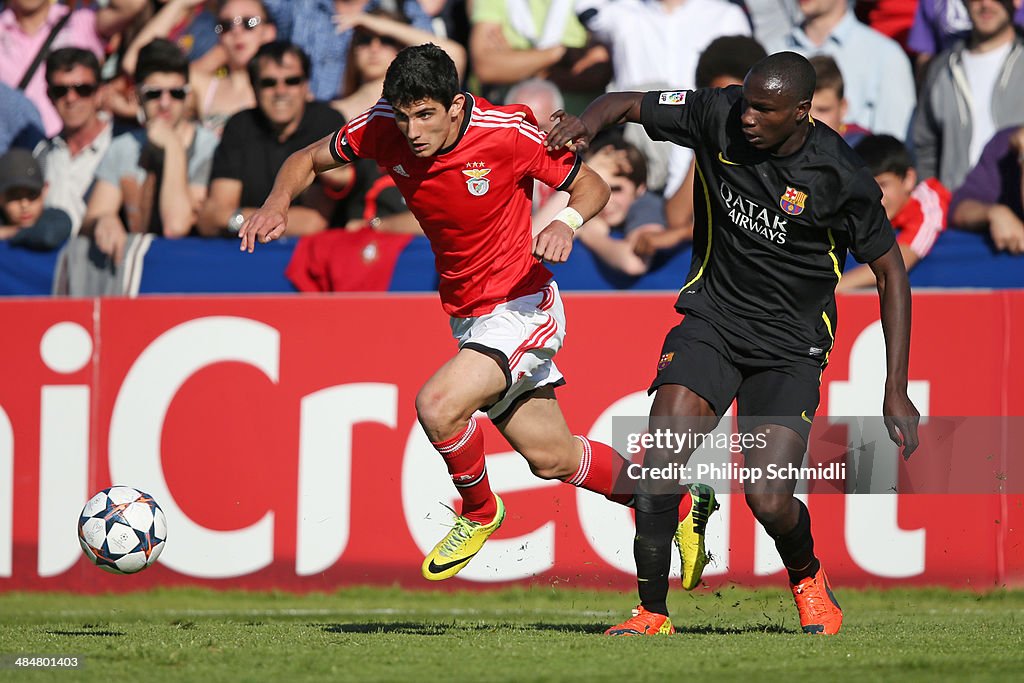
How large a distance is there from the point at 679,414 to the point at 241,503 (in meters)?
4.17

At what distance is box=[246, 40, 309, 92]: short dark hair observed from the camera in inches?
409

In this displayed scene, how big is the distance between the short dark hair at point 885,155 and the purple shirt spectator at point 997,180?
0.45 metres

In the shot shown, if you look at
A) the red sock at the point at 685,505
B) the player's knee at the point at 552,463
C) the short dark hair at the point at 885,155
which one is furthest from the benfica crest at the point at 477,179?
the short dark hair at the point at 885,155

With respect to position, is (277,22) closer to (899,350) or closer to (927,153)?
(927,153)

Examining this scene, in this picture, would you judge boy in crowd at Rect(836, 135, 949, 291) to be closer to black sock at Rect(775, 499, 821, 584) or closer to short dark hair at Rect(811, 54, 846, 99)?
short dark hair at Rect(811, 54, 846, 99)

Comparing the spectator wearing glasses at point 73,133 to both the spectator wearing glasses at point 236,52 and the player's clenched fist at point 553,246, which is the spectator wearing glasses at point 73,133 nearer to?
the spectator wearing glasses at point 236,52

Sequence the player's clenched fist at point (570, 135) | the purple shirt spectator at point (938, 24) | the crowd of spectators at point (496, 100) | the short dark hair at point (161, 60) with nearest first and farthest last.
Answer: the player's clenched fist at point (570, 135), the crowd of spectators at point (496, 100), the purple shirt spectator at point (938, 24), the short dark hair at point (161, 60)

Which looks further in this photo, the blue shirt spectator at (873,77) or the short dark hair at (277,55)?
the short dark hair at (277,55)

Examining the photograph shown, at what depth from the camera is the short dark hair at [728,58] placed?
981 centimetres

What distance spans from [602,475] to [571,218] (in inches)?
58.3

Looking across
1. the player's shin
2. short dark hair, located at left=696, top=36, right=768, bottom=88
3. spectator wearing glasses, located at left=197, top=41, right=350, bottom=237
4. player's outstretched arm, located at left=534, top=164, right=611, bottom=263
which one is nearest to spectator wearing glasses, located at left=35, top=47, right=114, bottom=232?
spectator wearing glasses, located at left=197, top=41, right=350, bottom=237

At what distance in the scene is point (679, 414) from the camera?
6.01 m

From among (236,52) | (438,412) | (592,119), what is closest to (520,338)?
(438,412)

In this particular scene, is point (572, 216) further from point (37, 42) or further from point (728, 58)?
point (37, 42)
